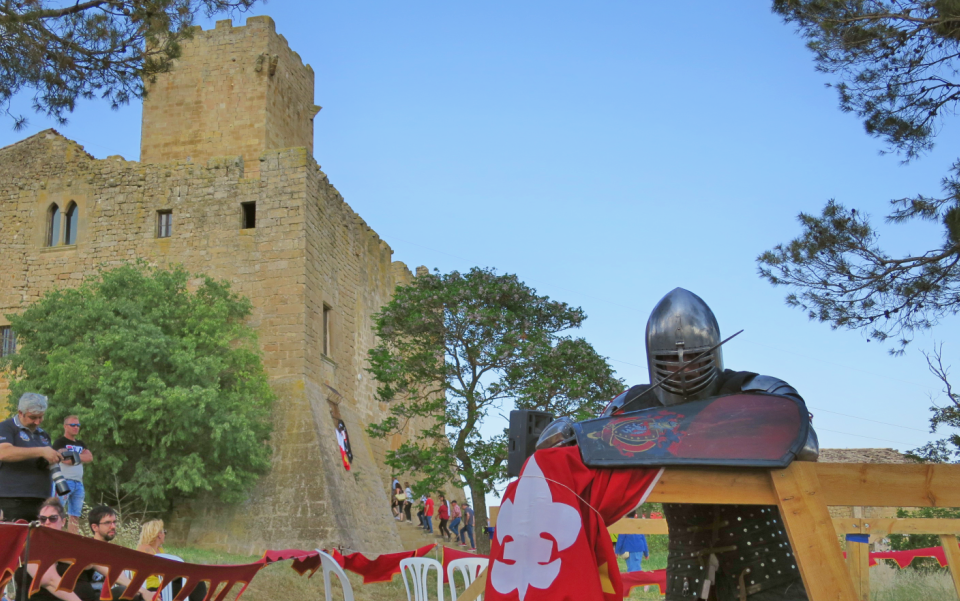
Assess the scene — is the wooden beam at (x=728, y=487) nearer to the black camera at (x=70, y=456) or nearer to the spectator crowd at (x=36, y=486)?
the spectator crowd at (x=36, y=486)

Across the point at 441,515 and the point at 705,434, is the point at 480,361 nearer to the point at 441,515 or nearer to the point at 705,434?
the point at 441,515

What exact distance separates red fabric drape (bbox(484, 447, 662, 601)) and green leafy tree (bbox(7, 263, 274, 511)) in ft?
37.4

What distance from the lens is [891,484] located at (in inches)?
90.0

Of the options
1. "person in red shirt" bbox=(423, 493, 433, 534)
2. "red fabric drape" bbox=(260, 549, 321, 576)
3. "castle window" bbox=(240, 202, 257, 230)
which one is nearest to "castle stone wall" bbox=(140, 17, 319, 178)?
"castle window" bbox=(240, 202, 257, 230)

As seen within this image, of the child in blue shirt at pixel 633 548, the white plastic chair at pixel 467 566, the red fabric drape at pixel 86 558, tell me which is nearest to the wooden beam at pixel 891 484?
the red fabric drape at pixel 86 558

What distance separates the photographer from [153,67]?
7.18 metres

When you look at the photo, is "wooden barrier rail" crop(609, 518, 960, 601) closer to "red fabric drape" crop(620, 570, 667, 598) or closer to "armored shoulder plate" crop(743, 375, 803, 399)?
"armored shoulder plate" crop(743, 375, 803, 399)

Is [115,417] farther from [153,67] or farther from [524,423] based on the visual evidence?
[524,423]

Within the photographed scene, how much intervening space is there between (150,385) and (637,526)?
36.6ft

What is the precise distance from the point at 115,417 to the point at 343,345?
5.61 metres

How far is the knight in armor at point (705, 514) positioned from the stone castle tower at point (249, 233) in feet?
38.5

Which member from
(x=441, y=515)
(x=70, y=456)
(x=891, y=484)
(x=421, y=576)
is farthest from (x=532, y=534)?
(x=441, y=515)

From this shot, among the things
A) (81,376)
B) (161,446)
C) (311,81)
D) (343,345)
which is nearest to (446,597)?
(161,446)

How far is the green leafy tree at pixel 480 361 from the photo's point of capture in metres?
12.6
